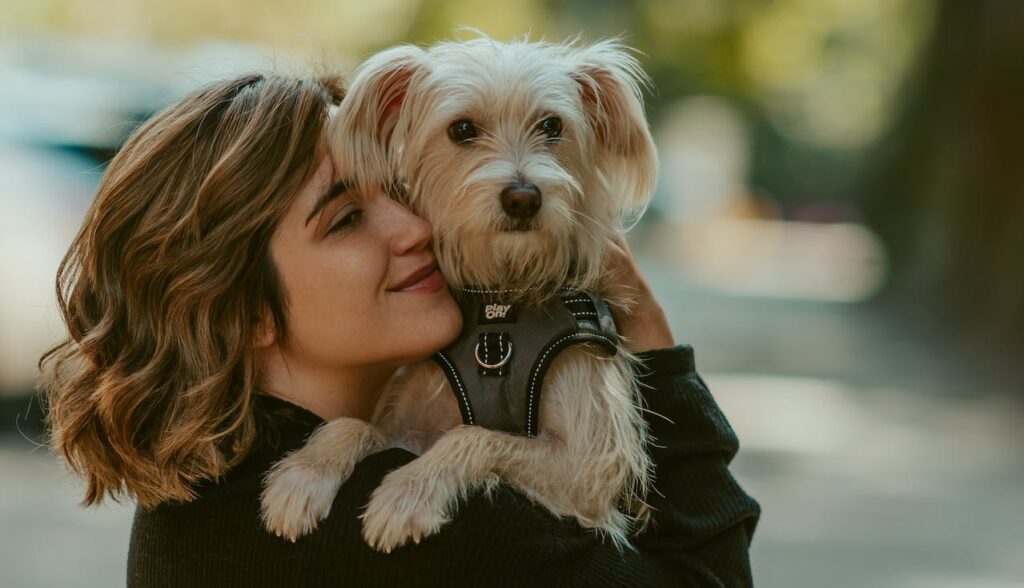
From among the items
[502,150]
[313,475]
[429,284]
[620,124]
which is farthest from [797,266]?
[313,475]

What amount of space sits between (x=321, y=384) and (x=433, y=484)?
52cm

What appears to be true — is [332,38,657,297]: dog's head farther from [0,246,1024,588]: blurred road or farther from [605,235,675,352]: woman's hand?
[0,246,1024,588]: blurred road

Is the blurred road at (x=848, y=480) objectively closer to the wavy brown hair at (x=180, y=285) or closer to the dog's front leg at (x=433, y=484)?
the wavy brown hair at (x=180, y=285)

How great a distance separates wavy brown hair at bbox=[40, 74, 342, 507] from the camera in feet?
10.4

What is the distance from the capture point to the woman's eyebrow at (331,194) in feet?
10.7

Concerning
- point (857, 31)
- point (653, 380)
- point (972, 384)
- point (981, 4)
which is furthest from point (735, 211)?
point (653, 380)

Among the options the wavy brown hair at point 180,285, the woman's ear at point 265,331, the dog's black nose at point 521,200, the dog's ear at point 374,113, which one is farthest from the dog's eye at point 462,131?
the woman's ear at point 265,331

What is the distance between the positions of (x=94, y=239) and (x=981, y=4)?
55.1ft

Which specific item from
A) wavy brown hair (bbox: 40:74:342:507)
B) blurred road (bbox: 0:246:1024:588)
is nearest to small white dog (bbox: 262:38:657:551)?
wavy brown hair (bbox: 40:74:342:507)

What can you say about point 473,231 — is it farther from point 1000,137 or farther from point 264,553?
point 1000,137

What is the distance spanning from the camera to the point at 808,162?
5441 centimetres

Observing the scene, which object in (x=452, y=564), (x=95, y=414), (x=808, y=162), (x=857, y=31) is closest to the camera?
(x=452, y=564)

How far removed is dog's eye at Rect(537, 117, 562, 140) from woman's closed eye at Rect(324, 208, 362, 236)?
26.1 inches

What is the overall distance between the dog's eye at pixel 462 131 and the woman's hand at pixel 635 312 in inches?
21.6
